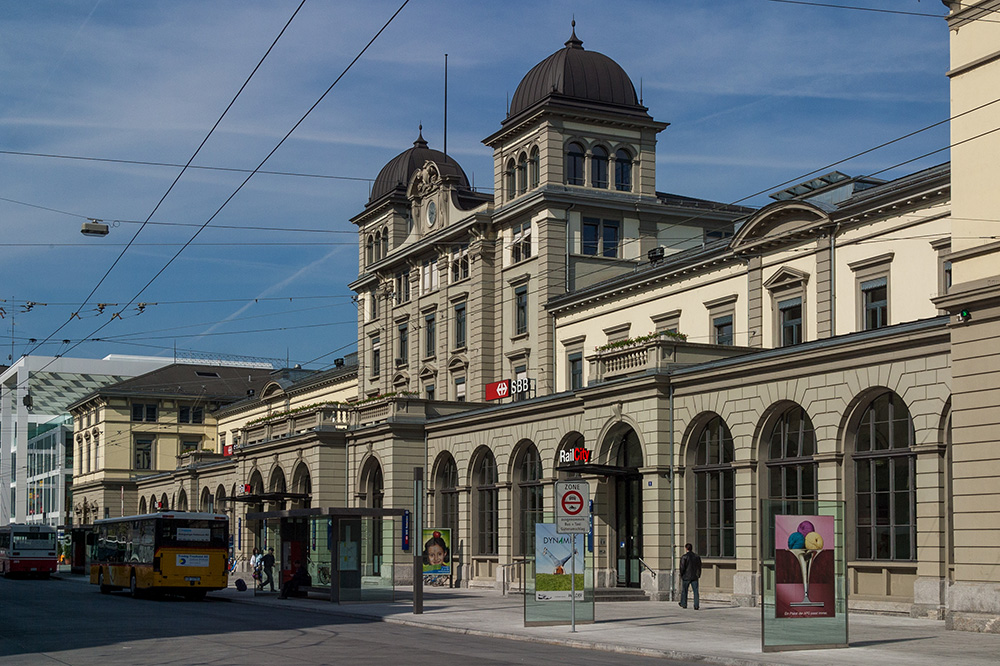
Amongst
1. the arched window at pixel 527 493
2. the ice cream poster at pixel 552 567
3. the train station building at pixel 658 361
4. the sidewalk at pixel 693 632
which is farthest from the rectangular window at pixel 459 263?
the ice cream poster at pixel 552 567

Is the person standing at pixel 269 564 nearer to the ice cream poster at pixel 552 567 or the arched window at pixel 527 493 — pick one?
the arched window at pixel 527 493

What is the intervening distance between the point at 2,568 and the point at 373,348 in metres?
27.0

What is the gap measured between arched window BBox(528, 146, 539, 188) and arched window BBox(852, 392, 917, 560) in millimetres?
25933

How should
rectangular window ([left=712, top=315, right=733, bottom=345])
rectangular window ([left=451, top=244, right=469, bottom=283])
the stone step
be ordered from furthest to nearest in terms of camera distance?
rectangular window ([left=451, top=244, right=469, bottom=283]) < rectangular window ([left=712, top=315, right=733, bottom=345]) < the stone step

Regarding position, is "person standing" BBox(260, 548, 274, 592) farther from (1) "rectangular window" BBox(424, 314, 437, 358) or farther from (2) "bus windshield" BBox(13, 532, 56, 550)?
(2) "bus windshield" BBox(13, 532, 56, 550)

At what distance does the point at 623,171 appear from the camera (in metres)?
55.9

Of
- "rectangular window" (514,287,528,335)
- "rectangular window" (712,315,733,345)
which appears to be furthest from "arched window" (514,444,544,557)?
"rectangular window" (514,287,528,335)

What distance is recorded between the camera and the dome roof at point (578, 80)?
179 ft

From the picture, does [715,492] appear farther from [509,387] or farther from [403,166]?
[403,166]

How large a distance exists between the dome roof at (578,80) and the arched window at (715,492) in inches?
842

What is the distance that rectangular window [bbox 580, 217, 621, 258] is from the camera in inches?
2151

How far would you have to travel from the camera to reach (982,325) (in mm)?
26312

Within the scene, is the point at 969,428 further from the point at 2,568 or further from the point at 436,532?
the point at 2,568

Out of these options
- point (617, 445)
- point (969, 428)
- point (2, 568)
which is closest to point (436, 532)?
point (617, 445)
